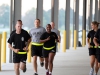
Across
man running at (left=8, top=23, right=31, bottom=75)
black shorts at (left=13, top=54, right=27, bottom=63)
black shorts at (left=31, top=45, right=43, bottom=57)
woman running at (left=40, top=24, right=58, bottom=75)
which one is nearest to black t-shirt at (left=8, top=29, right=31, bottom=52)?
man running at (left=8, top=23, right=31, bottom=75)

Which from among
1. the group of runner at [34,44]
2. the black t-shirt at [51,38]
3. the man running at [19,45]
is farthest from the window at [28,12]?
the man running at [19,45]

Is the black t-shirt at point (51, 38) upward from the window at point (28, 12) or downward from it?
downward

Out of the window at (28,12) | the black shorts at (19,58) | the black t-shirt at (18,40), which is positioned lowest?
the black shorts at (19,58)

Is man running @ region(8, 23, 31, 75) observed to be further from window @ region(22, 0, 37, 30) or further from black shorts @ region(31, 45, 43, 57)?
window @ region(22, 0, 37, 30)

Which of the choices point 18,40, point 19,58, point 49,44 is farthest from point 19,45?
point 49,44

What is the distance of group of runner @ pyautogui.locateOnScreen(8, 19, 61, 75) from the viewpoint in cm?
838

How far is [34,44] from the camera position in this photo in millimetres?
10781

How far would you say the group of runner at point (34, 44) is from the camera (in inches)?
330

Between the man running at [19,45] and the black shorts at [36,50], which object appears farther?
the black shorts at [36,50]

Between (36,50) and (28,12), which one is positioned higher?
(28,12)

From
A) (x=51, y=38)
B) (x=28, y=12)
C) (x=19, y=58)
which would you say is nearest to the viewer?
(x=19, y=58)

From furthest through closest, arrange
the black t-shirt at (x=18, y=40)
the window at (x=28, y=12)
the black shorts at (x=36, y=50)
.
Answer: the window at (x=28, y=12) < the black shorts at (x=36, y=50) < the black t-shirt at (x=18, y=40)

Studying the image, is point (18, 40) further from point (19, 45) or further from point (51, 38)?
point (51, 38)

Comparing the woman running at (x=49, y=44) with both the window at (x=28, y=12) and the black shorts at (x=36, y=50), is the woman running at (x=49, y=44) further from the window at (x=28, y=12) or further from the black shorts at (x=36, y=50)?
the window at (x=28, y=12)
